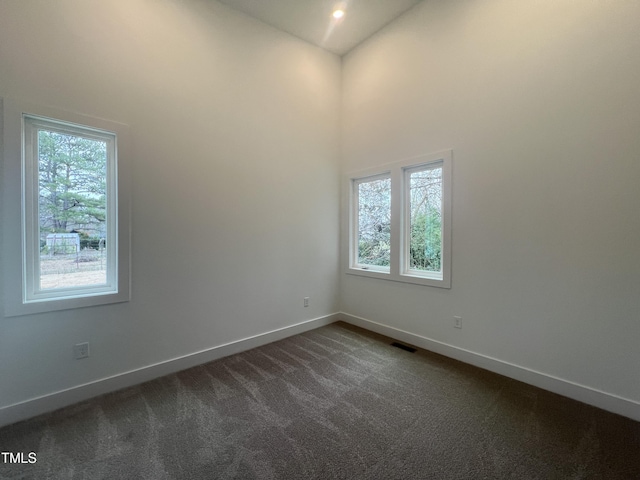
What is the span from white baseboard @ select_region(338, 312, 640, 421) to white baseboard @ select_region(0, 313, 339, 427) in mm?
1536

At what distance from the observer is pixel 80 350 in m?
2.21

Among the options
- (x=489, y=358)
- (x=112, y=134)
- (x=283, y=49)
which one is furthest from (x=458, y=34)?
(x=112, y=134)

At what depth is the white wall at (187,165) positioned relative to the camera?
81.9 inches

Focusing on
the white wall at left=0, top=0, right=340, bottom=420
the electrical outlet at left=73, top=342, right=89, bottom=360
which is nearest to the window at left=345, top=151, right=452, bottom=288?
the white wall at left=0, top=0, right=340, bottom=420

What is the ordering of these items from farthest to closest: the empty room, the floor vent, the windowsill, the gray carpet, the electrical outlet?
the floor vent
the windowsill
the electrical outlet
the empty room
the gray carpet

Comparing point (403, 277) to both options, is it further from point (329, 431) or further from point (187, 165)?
point (187, 165)

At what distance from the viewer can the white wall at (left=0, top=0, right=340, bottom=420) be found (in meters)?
2.08

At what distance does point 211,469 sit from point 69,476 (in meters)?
0.75

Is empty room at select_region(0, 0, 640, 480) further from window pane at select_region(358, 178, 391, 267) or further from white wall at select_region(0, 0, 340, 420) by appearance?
window pane at select_region(358, 178, 391, 267)

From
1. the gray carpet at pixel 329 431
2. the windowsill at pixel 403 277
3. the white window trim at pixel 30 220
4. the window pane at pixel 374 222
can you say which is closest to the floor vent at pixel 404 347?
the gray carpet at pixel 329 431

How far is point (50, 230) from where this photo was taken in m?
2.16

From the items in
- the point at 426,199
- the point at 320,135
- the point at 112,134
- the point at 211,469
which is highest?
the point at 320,135

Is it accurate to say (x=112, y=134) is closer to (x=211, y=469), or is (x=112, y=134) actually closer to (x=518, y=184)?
(x=211, y=469)

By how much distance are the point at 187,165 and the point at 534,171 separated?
3130 mm
